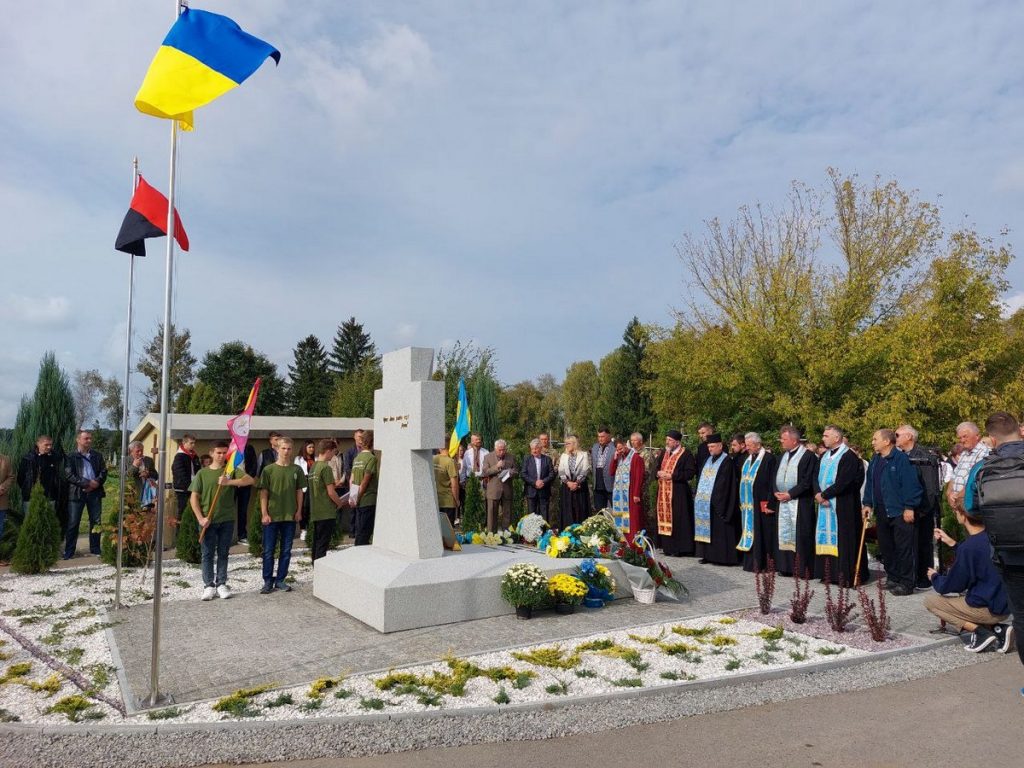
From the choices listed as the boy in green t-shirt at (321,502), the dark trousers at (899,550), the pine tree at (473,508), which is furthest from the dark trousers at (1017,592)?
the pine tree at (473,508)

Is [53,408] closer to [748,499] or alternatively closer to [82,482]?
[82,482]

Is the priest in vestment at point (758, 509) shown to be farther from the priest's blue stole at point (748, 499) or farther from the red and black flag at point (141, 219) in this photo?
the red and black flag at point (141, 219)

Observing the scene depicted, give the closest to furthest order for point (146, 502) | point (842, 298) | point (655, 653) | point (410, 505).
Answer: point (655, 653), point (410, 505), point (146, 502), point (842, 298)

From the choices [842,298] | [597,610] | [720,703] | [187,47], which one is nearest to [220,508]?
[597,610]

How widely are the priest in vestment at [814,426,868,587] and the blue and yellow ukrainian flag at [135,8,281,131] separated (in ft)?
25.4

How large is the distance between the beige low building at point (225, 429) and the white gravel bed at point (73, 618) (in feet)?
29.0

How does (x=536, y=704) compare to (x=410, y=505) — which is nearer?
(x=536, y=704)

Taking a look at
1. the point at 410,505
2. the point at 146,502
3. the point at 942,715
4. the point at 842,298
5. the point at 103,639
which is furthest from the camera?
the point at 842,298

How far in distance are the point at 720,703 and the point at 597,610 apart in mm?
2857

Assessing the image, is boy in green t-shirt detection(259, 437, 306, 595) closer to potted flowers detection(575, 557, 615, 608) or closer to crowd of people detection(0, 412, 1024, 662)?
crowd of people detection(0, 412, 1024, 662)

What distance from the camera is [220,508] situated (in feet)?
28.2

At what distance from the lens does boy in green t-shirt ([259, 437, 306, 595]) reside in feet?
29.3

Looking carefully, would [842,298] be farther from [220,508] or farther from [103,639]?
[103,639]

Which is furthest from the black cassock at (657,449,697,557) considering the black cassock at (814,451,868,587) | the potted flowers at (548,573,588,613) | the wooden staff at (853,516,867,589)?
the potted flowers at (548,573,588,613)
